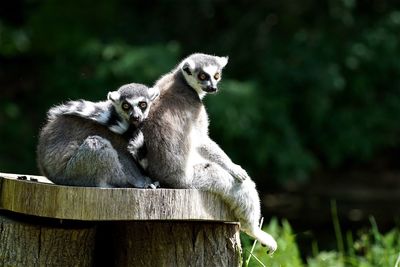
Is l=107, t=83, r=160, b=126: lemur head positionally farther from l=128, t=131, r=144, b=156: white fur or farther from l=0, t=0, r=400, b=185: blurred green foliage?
l=0, t=0, r=400, b=185: blurred green foliage

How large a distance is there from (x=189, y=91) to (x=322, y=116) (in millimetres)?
10469

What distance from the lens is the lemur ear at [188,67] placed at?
4897 mm

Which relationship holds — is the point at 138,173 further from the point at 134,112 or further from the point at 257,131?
the point at 257,131

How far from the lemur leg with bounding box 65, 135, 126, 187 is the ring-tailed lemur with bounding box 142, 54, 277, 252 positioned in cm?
24

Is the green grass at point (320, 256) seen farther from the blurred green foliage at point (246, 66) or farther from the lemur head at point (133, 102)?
the blurred green foliage at point (246, 66)

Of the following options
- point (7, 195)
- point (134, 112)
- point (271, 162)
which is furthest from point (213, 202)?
point (271, 162)

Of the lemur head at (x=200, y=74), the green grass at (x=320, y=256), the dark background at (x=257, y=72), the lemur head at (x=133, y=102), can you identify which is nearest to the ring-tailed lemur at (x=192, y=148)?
the lemur head at (x=200, y=74)

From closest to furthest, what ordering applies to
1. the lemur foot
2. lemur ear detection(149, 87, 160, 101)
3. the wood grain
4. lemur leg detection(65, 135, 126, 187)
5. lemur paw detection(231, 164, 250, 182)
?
1. the wood grain
2. lemur leg detection(65, 135, 126, 187)
3. lemur ear detection(149, 87, 160, 101)
4. lemur paw detection(231, 164, 250, 182)
5. the lemur foot

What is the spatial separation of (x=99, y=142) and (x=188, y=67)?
3.05 ft

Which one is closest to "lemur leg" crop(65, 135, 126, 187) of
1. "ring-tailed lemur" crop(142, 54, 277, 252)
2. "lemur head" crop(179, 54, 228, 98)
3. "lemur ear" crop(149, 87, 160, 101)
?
"ring-tailed lemur" crop(142, 54, 277, 252)

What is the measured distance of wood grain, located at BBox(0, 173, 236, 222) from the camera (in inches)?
159

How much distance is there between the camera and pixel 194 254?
4.50m

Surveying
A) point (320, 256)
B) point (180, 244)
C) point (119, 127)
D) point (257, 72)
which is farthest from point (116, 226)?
point (257, 72)

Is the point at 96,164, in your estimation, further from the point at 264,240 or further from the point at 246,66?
the point at 246,66
